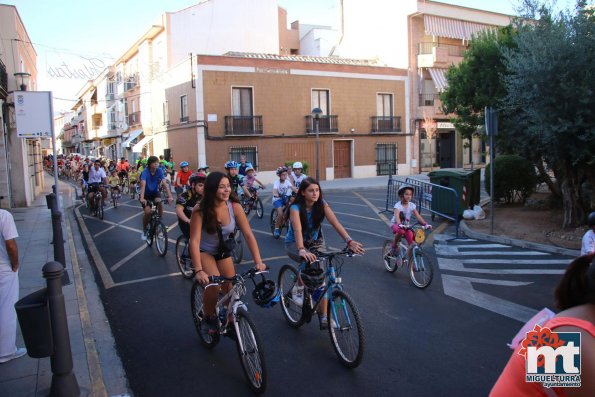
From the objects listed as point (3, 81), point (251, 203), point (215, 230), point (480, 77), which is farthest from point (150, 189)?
point (3, 81)

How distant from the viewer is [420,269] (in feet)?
22.9

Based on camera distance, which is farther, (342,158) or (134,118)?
(134,118)

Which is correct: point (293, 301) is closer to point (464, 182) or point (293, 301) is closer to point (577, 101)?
point (577, 101)

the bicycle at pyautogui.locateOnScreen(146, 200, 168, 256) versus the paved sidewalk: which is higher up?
the bicycle at pyautogui.locateOnScreen(146, 200, 168, 256)

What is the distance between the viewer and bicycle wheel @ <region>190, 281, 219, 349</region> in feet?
15.9

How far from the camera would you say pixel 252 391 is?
4.02 meters

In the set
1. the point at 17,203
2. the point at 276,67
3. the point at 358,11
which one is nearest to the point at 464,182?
the point at 17,203

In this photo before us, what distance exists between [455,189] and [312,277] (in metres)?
8.83

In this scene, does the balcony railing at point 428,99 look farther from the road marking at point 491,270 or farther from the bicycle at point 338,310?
the bicycle at point 338,310

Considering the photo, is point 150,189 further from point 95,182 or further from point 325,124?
point 325,124

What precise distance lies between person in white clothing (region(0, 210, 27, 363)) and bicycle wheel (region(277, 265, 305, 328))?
2551 millimetres

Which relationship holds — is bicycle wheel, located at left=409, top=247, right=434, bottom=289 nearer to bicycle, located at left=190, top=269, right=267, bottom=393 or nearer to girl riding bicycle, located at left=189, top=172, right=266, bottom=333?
girl riding bicycle, located at left=189, top=172, right=266, bottom=333

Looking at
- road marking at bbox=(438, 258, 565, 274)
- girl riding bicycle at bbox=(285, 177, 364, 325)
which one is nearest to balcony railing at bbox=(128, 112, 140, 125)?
road marking at bbox=(438, 258, 565, 274)

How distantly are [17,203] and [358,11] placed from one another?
2700 centimetres
